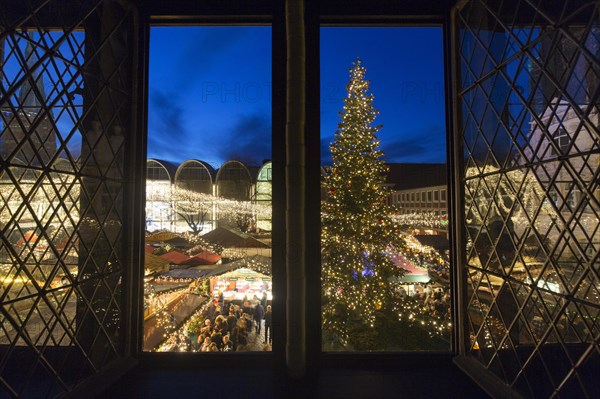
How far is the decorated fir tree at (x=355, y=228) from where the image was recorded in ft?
7.51

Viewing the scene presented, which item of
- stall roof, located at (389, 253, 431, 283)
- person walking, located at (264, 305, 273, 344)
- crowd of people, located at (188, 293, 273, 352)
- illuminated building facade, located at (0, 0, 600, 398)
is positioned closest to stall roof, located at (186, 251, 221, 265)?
crowd of people, located at (188, 293, 273, 352)

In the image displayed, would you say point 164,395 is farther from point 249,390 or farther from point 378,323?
point 378,323

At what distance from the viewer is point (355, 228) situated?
2.41m

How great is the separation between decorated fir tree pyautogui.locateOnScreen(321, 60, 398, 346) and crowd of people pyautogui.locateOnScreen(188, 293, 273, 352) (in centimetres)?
48

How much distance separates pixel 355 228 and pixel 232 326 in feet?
4.22

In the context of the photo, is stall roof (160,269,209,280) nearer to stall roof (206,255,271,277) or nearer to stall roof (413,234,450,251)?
stall roof (206,255,271,277)

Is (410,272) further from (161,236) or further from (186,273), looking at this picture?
(161,236)

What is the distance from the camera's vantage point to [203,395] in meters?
1.85

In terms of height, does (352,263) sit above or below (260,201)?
below

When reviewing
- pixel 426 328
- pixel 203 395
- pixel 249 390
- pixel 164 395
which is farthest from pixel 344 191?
pixel 164 395

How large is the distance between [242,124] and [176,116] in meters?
0.55

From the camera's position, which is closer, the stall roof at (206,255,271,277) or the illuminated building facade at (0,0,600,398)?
the illuminated building facade at (0,0,600,398)

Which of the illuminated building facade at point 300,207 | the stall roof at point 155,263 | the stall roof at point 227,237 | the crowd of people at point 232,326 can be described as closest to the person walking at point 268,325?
the crowd of people at point 232,326

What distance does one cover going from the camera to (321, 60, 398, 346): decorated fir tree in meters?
2.29
